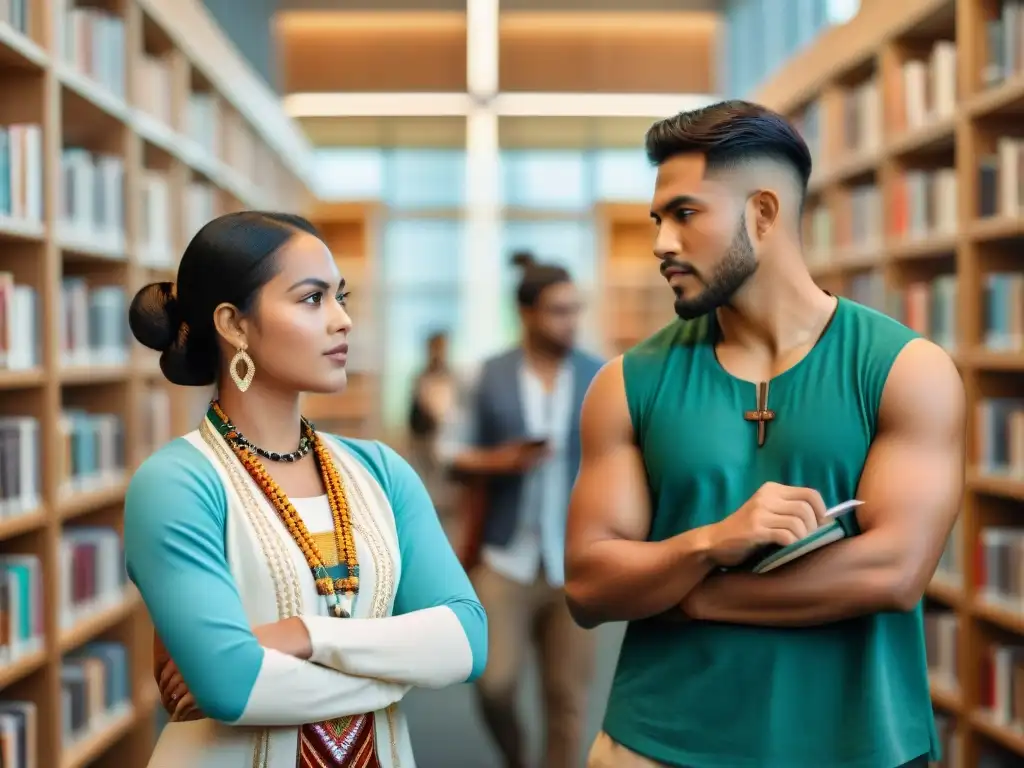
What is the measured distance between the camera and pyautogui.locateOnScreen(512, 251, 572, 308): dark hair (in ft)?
11.6

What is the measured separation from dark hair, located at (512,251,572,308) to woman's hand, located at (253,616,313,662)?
2.19 meters

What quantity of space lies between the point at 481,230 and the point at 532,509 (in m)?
9.93

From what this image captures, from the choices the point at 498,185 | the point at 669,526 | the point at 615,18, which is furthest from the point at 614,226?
the point at 669,526

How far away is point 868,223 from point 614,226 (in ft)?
27.4

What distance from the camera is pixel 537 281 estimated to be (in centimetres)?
356

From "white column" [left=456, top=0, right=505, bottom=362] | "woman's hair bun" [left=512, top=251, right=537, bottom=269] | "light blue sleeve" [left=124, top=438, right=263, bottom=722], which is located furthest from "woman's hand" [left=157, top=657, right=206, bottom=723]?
"white column" [left=456, top=0, right=505, bottom=362]

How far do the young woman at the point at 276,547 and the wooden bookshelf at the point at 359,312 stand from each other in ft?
34.7

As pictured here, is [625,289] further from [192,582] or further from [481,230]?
[192,582]

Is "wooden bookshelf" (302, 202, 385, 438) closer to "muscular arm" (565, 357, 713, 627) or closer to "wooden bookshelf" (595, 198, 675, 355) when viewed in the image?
"wooden bookshelf" (595, 198, 675, 355)

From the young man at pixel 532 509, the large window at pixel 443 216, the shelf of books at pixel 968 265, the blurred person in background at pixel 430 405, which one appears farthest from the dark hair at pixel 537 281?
the large window at pixel 443 216

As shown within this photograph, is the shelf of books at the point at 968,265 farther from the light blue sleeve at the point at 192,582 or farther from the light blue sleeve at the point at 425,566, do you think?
the light blue sleeve at the point at 192,582

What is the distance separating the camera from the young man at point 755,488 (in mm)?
1588

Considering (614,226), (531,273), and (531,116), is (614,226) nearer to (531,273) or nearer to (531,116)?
(531,116)

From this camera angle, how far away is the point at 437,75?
40.7ft
